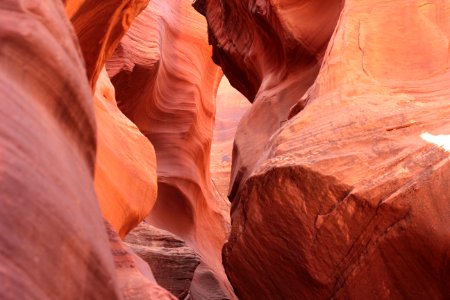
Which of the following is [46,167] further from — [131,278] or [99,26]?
[99,26]

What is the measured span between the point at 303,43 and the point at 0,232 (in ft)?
17.0

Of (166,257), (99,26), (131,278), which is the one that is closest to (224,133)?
(166,257)

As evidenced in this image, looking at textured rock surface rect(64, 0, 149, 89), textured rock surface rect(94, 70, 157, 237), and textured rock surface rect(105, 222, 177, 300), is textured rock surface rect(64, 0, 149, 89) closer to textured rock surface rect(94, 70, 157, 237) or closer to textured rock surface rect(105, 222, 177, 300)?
textured rock surface rect(94, 70, 157, 237)

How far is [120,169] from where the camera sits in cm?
467

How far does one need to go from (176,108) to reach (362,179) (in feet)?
20.6

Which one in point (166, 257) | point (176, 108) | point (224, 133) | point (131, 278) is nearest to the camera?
point (131, 278)

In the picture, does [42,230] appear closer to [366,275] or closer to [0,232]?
[0,232]

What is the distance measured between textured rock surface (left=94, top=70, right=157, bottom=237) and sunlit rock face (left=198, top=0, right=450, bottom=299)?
73 centimetres

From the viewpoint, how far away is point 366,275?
383cm

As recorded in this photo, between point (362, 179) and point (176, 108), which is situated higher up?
point (362, 179)

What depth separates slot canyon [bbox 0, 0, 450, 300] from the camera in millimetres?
1700

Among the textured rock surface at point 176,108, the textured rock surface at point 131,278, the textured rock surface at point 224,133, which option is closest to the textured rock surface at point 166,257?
the textured rock surface at point 176,108

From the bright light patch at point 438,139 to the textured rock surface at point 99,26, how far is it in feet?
6.23

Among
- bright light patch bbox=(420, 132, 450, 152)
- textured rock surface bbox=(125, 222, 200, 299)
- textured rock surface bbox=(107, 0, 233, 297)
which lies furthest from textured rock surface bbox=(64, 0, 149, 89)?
textured rock surface bbox=(107, 0, 233, 297)
